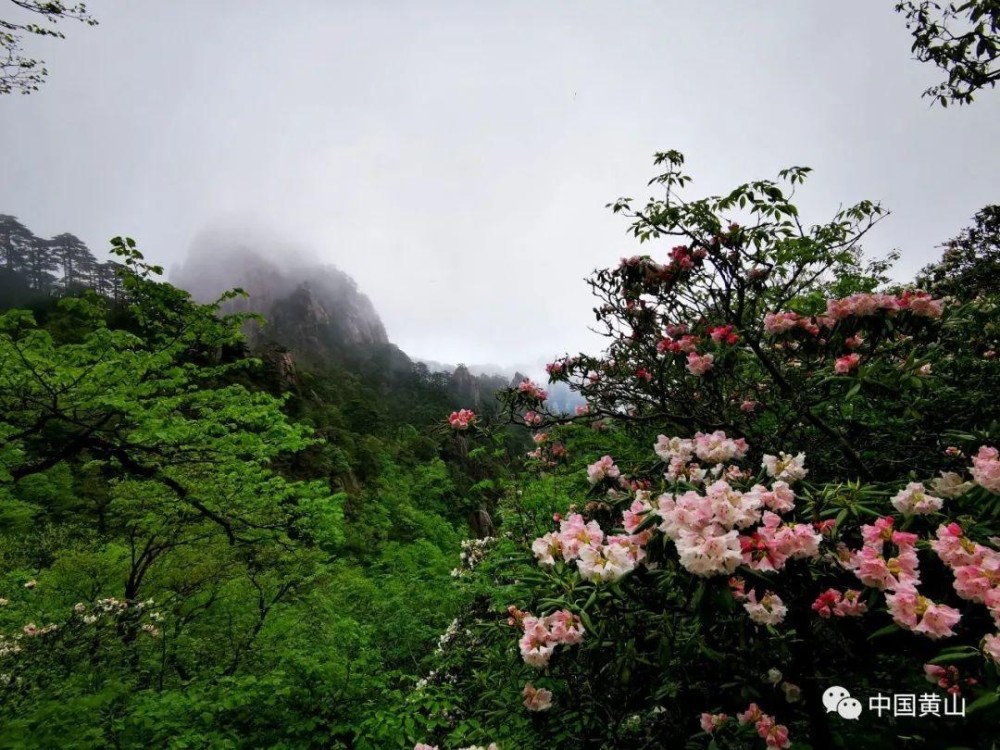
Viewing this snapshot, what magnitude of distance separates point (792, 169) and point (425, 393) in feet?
160

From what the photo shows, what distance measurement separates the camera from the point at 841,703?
1.94m

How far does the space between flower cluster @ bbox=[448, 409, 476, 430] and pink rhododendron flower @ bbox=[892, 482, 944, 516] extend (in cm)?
313

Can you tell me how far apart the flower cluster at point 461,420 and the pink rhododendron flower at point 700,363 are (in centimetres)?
206

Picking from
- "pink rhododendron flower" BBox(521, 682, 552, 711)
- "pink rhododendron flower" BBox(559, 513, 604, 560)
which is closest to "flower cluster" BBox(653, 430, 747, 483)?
"pink rhododendron flower" BBox(559, 513, 604, 560)

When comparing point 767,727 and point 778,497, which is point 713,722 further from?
point 778,497

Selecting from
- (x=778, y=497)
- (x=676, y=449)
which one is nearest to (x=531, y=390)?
(x=676, y=449)

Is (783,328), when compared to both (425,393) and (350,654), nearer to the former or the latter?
(350,654)

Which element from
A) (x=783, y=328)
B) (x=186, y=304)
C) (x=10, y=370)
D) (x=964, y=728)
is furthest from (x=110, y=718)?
(x=783, y=328)

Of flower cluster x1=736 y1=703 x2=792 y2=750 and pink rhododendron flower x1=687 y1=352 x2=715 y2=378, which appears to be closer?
flower cluster x1=736 y1=703 x2=792 y2=750

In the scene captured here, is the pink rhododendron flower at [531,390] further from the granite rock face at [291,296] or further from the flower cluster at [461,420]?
the granite rock face at [291,296]

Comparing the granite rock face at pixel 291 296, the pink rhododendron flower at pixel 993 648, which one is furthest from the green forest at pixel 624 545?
Result: the granite rock face at pixel 291 296

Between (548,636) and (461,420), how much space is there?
2.50 metres

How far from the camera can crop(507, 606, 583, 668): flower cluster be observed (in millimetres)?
1855

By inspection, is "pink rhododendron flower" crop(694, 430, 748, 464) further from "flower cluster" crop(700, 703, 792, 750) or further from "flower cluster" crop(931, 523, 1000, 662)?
"flower cluster" crop(700, 703, 792, 750)
